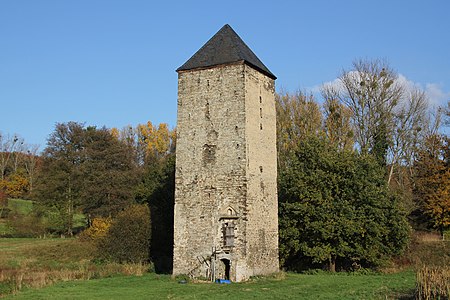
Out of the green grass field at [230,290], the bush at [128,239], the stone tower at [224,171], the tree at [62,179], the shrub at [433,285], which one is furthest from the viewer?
the tree at [62,179]

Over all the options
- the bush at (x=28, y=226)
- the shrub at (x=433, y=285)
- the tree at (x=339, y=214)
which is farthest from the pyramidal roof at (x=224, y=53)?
the bush at (x=28, y=226)

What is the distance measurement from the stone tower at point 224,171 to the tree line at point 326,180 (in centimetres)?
344

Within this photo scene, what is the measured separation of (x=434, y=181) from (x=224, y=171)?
1712 centimetres

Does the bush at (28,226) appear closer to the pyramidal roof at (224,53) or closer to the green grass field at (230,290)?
the green grass field at (230,290)

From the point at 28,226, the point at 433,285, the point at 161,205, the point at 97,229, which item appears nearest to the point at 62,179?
the point at 28,226

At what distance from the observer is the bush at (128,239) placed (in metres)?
26.3

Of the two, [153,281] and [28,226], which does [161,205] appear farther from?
[28,226]

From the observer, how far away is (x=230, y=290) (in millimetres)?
16531

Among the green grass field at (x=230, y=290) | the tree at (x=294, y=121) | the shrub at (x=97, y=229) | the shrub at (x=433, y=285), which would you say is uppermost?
the tree at (x=294, y=121)

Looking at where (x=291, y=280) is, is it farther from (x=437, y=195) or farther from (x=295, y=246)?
(x=437, y=195)

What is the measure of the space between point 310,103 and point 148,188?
43.6ft

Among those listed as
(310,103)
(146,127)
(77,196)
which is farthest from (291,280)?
(146,127)

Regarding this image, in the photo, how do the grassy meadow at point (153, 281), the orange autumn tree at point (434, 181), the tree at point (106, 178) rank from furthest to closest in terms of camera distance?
the tree at point (106, 178)
the orange autumn tree at point (434, 181)
the grassy meadow at point (153, 281)

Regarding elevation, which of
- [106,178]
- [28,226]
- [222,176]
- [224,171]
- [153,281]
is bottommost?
[153,281]
